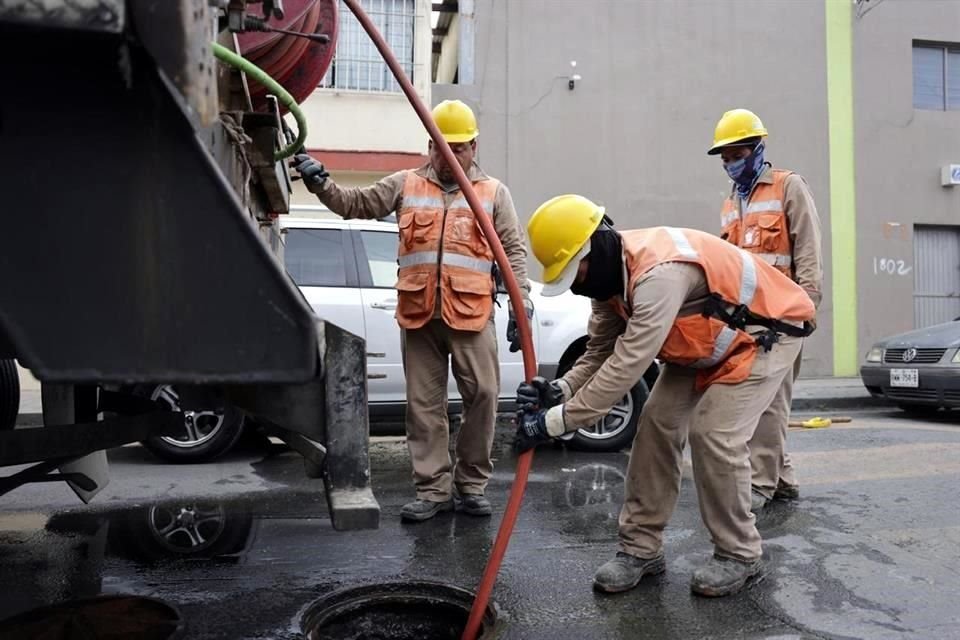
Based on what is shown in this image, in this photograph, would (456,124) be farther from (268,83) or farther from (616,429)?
(616,429)

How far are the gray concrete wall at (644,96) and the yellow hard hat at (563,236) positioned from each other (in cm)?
795

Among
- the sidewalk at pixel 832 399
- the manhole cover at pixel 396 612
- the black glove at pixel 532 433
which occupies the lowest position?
the manhole cover at pixel 396 612

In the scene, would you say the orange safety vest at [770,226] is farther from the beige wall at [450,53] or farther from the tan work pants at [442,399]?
the beige wall at [450,53]

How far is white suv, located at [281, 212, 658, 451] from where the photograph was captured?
5.43m

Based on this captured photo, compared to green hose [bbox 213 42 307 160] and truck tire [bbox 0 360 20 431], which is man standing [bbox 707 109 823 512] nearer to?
green hose [bbox 213 42 307 160]

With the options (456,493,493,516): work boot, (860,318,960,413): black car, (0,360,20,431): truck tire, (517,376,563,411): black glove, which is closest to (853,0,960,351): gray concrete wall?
(860,318,960,413): black car

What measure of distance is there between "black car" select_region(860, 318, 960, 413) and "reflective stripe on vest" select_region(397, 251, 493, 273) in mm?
5410

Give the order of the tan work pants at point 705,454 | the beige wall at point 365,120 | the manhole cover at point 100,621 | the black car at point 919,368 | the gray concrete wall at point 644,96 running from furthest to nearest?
the gray concrete wall at point 644,96 < the beige wall at point 365,120 < the black car at point 919,368 < the tan work pants at point 705,454 < the manhole cover at point 100,621

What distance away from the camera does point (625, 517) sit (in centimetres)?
310

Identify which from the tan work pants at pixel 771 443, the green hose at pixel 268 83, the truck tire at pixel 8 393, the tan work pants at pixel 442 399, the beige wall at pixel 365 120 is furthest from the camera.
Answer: the beige wall at pixel 365 120

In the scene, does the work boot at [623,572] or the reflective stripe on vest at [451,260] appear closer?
the work boot at [623,572]

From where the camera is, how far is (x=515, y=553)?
3357 mm

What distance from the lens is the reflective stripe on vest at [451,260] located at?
12.3 ft

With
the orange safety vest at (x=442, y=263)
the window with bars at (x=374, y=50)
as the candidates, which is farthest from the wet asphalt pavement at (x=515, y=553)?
the window with bars at (x=374, y=50)
